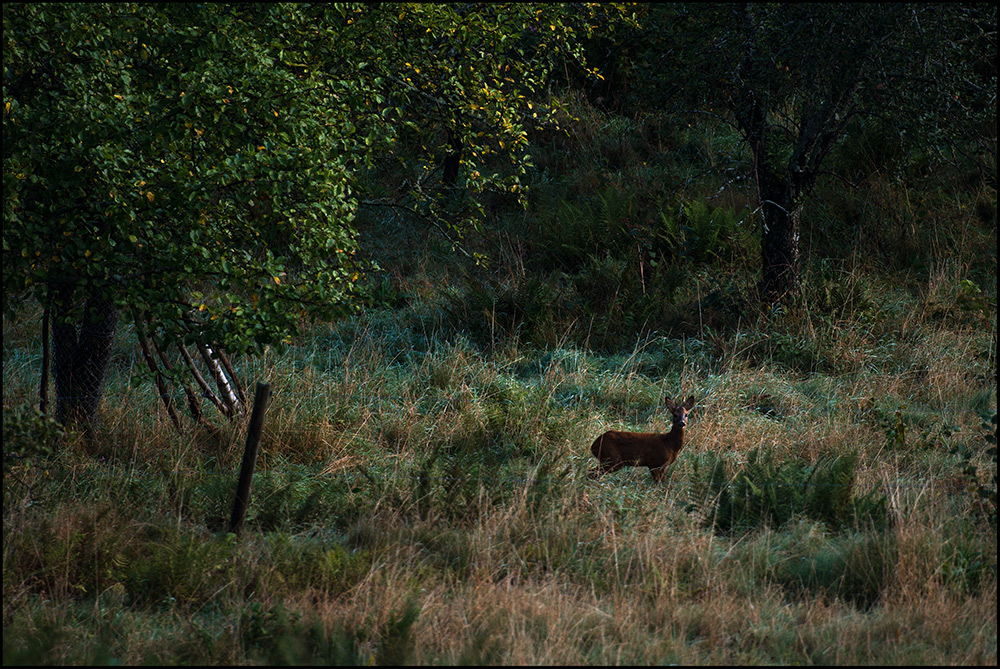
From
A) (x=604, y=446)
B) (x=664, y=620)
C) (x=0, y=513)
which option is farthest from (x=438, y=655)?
(x=0, y=513)

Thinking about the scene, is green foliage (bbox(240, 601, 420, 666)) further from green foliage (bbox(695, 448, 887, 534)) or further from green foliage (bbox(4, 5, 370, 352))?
green foliage (bbox(695, 448, 887, 534))

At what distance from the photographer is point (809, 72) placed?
732 cm

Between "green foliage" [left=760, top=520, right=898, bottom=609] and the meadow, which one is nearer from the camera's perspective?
the meadow

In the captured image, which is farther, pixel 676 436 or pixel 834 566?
pixel 676 436

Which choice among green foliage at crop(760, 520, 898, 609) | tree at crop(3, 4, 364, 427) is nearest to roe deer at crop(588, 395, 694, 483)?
green foliage at crop(760, 520, 898, 609)

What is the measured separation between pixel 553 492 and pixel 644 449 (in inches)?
27.7

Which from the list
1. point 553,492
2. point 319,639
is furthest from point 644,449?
point 319,639

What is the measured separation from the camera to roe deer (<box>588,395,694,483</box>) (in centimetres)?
584

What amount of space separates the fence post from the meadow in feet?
0.44

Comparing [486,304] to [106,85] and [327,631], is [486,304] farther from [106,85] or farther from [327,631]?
[327,631]

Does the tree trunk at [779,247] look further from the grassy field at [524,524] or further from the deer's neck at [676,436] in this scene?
the deer's neck at [676,436]

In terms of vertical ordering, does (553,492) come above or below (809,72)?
below

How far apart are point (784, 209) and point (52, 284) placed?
6.59 metres

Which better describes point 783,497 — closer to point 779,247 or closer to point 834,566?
point 834,566
